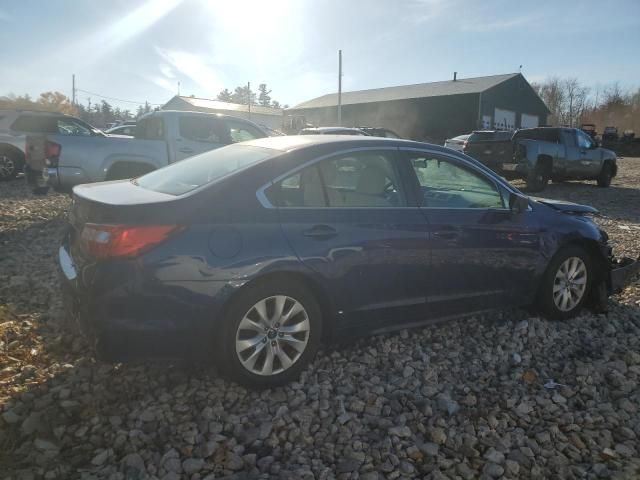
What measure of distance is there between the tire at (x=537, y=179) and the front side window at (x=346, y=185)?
10.9 metres

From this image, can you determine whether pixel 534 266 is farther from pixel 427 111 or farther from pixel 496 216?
pixel 427 111

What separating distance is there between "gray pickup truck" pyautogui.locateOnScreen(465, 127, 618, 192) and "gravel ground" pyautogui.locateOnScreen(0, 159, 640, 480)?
972 cm

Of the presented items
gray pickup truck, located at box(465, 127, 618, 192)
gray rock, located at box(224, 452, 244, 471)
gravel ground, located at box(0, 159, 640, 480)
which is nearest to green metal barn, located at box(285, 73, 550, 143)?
gray pickup truck, located at box(465, 127, 618, 192)

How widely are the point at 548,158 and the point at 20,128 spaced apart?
13524 mm

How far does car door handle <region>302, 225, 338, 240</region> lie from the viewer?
3.18m

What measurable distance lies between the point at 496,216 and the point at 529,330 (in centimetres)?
103

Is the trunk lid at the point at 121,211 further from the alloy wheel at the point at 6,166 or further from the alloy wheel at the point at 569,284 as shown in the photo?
the alloy wheel at the point at 6,166

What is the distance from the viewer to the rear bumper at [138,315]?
2.77 meters

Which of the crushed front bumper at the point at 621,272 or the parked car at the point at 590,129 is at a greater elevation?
the parked car at the point at 590,129

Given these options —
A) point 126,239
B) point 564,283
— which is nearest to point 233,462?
point 126,239

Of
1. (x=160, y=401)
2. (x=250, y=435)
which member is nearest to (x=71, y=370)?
(x=160, y=401)

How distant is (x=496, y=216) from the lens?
4.04 m

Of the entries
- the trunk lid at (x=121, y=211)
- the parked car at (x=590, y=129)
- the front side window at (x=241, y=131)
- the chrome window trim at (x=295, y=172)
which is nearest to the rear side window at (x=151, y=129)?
the front side window at (x=241, y=131)

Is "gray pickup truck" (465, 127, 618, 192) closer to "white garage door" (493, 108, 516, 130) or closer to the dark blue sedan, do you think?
the dark blue sedan
